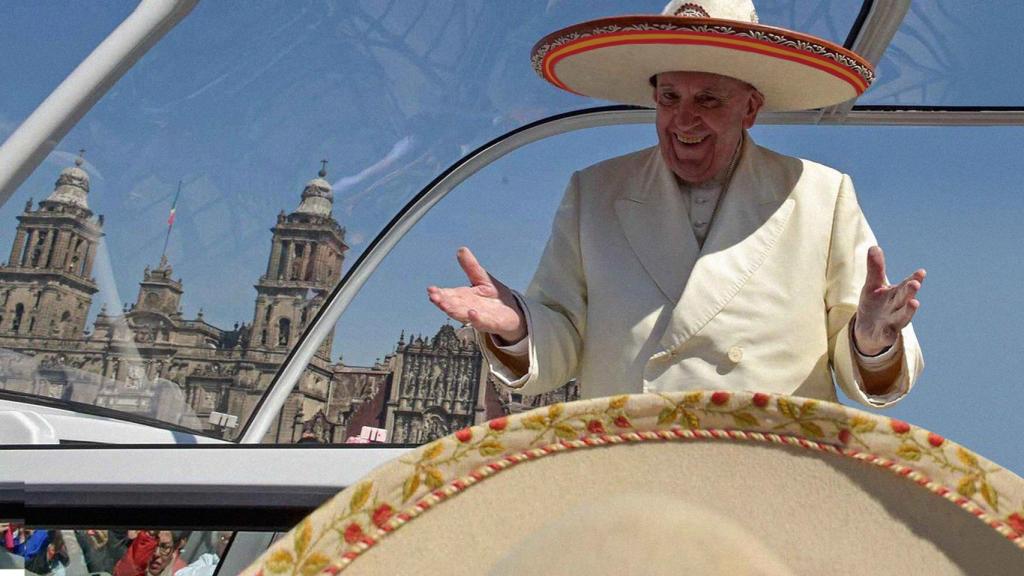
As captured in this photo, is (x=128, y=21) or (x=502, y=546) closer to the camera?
(x=502, y=546)

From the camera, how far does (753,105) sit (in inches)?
104

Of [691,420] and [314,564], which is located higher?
[691,420]

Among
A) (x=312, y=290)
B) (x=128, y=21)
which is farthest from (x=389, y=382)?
(x=128, y=21)

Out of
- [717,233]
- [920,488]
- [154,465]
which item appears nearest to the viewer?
[920,488]

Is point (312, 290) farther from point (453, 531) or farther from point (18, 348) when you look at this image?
point (453, 531)

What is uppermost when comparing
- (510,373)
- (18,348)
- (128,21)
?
(18,348)

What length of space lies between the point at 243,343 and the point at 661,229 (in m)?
52.0

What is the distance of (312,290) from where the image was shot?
53812 millimetres

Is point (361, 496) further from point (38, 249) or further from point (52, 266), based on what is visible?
point (38, 249)

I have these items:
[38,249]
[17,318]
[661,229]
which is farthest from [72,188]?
[661,229]

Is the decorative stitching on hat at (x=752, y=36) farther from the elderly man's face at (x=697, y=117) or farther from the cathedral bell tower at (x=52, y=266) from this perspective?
the cathedral bell tower at (x=52, y=266)

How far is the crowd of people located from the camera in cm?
256

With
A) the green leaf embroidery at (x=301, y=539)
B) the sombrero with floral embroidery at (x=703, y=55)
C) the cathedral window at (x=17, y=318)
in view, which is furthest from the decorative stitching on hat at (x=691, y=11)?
the cathedral window at (x=17, y=318)

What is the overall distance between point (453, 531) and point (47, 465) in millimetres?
1285
